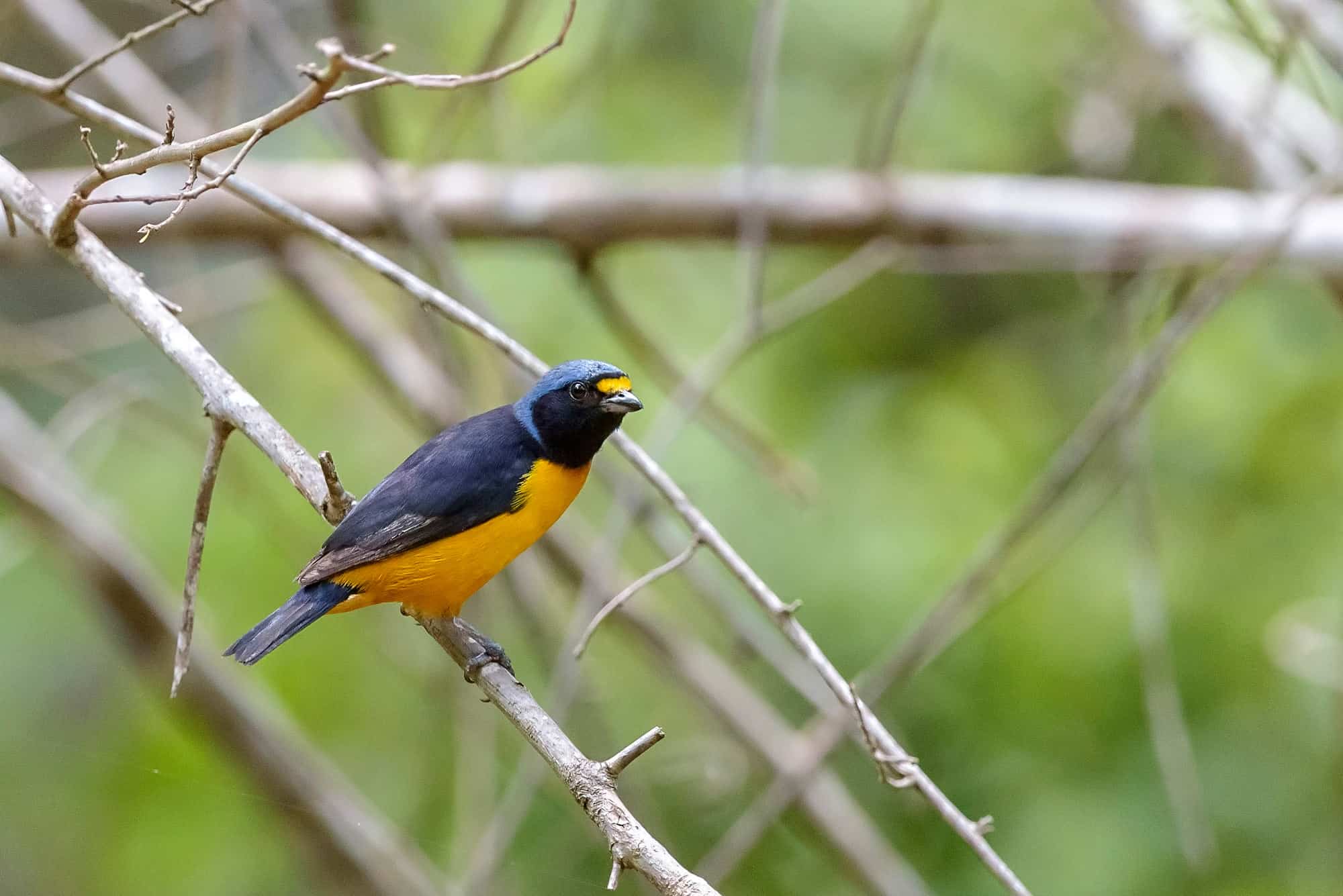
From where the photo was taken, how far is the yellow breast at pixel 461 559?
10.8 feet

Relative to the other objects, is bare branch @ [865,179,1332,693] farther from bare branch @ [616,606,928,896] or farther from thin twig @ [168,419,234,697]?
thin twig @ [168,419,234,697]

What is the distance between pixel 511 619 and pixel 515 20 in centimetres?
280

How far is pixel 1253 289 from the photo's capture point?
5625mm

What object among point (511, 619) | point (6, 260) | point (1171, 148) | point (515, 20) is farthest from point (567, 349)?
point (1171, 148)

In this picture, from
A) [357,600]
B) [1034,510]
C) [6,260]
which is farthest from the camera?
[6,260]

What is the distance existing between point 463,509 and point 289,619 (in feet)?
1.63

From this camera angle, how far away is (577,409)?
3.65 meters

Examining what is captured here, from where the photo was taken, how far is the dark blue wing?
10.3 feet

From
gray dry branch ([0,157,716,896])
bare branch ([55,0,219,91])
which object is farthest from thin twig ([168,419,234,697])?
bare branch ([55,0,219,91])

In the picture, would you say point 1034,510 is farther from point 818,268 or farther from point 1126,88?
point 818,268

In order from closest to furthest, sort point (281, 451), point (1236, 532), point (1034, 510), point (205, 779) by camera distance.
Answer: point (281, 451) → point (1034, 510) → point (1236, 532) → point (205, 779)

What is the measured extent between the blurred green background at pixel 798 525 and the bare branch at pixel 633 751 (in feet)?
5.96

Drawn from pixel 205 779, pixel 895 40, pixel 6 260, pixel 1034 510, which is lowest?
pixel 1034 510

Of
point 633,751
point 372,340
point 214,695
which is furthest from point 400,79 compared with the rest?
point 214,695
